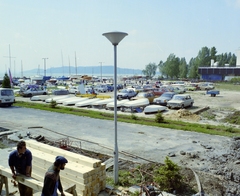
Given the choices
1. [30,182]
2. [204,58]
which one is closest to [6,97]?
[30,182]

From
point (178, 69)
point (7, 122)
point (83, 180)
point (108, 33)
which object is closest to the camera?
point (83, 180)

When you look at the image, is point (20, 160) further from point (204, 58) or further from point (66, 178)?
point (204, 58)

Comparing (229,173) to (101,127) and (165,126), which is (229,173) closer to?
(165,126)

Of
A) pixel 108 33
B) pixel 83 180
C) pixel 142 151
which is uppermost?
pixel 108 33

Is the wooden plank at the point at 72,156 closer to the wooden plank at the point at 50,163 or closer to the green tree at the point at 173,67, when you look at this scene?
the wooden plank at the point at 50,163

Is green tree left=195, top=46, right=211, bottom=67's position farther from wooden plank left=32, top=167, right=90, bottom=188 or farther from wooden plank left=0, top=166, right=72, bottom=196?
wooden plank left=0, top=166, right=72, bottom=196

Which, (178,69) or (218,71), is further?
(178,69)

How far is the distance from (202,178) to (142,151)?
3724 mm

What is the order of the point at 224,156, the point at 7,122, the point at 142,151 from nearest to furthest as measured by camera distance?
the point at 224,156 < the point at 142,151 < the point at 7,122

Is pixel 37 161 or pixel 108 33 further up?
pixel 108 33

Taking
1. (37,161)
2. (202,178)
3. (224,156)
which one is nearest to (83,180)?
(37,161)

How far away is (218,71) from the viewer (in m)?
101

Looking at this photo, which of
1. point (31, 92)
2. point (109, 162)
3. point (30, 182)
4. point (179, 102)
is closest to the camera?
point (30, 182)

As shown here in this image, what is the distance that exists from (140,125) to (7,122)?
10.0m
